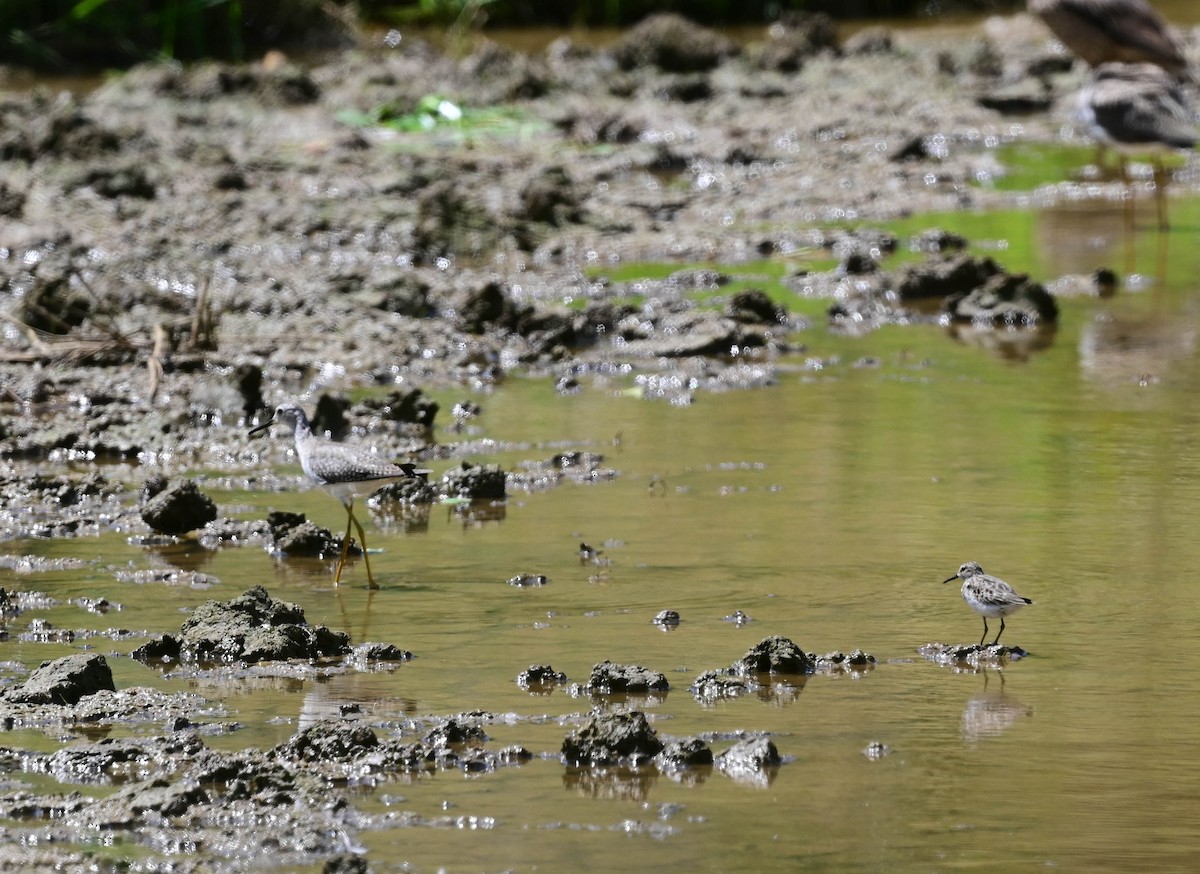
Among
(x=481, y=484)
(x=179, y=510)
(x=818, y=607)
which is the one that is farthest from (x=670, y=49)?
(x=818, y=607)

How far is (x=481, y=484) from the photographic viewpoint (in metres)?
7.74

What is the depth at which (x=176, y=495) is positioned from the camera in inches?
284

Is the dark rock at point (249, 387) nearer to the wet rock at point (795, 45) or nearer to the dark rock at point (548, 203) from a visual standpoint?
the dark rock at point (548, 203)

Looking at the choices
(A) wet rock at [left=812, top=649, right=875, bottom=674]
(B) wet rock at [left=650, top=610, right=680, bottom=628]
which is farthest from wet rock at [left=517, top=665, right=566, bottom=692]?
(A) wet rock at [left=812, top=649, right=875, bottom=674]

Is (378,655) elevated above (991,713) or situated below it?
below

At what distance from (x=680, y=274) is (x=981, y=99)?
7823 mm

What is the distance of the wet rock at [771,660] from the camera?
219 inches

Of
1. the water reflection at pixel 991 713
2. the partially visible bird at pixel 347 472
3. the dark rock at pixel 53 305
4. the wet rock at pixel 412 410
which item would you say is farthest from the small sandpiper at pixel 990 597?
the dark rock at pixel 53 305

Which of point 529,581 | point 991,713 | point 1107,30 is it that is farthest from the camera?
point 1107,30

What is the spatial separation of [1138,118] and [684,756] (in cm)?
1001

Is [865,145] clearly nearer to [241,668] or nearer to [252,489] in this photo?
[252,489]

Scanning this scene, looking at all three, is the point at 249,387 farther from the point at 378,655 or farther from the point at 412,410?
the point at 378,655

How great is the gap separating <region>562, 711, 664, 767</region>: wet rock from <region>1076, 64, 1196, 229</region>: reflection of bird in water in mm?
9372

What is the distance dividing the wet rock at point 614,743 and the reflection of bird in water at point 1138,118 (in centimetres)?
937
